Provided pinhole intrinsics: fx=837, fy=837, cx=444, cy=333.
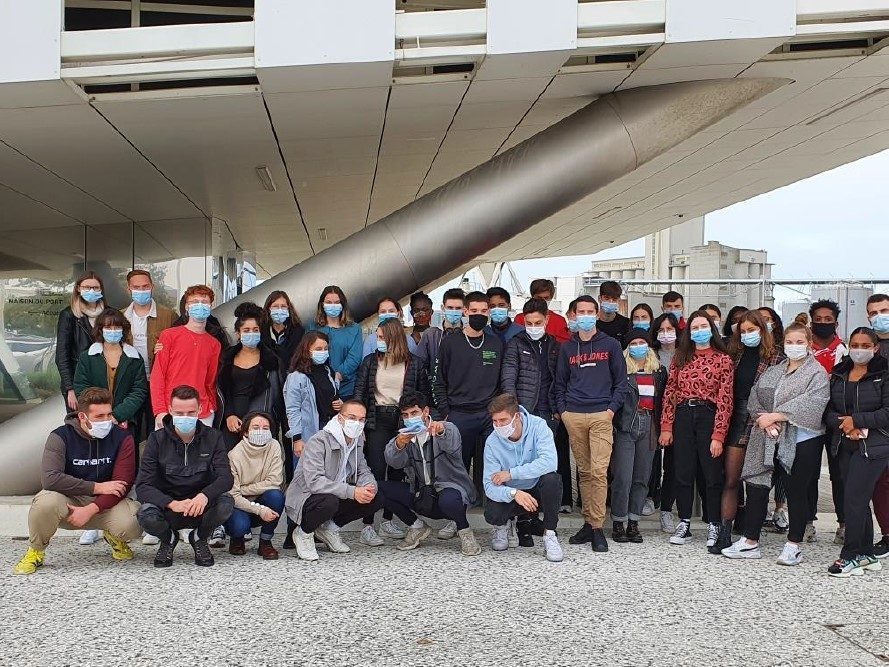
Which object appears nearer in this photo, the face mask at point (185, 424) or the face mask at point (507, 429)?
the face mask at point (185, 424)

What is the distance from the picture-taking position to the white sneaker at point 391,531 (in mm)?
6488

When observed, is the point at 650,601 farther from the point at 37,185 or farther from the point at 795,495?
the point at 37,185

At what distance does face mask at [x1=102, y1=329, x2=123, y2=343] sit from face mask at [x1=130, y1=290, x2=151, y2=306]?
0.37 metres

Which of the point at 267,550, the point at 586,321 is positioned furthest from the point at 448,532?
the point at 586,321

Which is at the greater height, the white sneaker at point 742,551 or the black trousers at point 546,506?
the black trousers at point 546,506

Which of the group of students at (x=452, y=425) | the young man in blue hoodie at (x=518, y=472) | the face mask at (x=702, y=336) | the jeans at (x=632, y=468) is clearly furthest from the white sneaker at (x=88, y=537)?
the face mask at (x=702, y=336)

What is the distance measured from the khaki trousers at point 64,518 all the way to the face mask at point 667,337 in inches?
167

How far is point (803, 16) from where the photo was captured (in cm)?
668

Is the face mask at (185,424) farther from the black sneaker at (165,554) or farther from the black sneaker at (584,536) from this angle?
the black sneaker at (584,536)

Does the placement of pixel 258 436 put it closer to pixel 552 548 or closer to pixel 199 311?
pixel 199 311

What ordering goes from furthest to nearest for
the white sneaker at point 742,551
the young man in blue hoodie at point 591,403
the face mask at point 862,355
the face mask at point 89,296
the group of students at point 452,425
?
the face mask at point 89,296, the young man in blue hoodie at point 591,403, the white sneaker at point 742,551, the group of students at point 452,425, the face mask at point 862,355

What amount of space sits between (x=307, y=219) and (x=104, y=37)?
27.6 feet

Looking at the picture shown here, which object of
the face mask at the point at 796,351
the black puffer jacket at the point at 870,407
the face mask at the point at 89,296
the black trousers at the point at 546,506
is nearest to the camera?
the black puffer jacket at the point at 870,407

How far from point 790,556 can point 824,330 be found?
2096 millimetres
